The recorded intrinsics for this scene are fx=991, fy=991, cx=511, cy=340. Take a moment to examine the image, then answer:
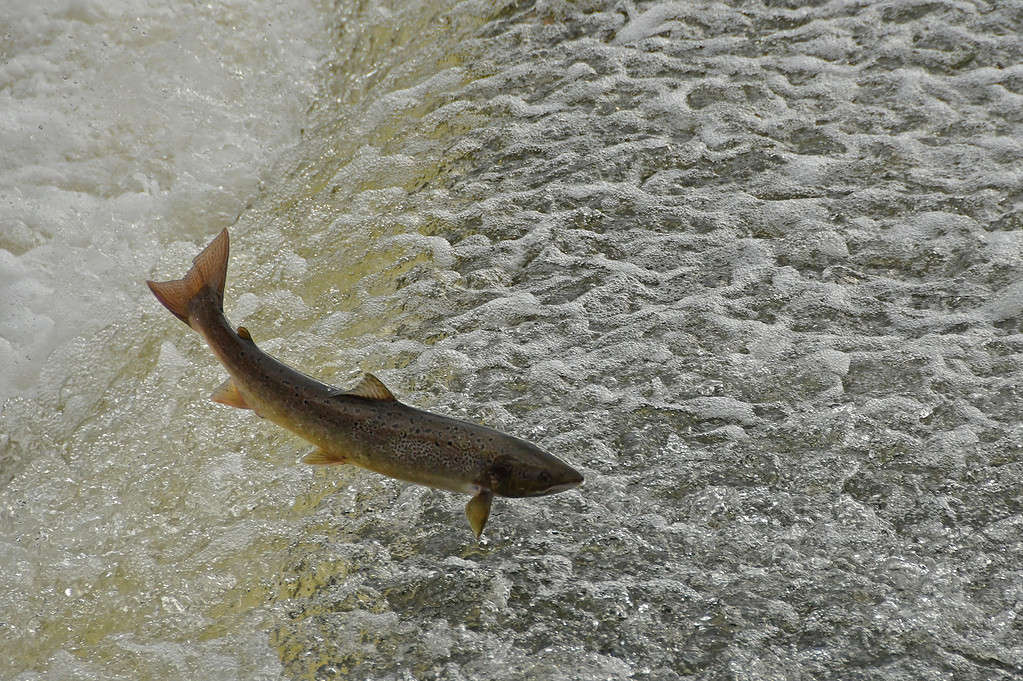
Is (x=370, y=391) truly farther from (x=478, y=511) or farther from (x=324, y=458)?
(x=478, y=511)

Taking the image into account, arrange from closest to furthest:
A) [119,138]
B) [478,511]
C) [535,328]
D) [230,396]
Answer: [478,511]
[230,396]
[535,328]
[119,138]

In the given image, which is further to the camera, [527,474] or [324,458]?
[324,458]

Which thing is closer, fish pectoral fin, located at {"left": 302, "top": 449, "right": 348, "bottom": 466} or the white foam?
fish pectoral fin, located at {"left": 302, "top": 449, "right": 348, "bottom": 466}

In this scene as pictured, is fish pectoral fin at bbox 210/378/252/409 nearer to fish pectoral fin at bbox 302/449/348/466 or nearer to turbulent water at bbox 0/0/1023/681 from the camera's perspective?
fish pectoral fin at bbox 302/449/348/466

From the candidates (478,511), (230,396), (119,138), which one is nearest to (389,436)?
(478,511)

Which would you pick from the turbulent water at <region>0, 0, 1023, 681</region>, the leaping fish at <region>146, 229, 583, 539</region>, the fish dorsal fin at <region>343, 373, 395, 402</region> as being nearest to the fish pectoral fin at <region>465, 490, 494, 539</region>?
the leaping fish at <region>146, 229, 583, 539</region>

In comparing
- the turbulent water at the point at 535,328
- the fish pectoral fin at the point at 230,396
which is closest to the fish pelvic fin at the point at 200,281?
the fish pectoral fin at the point at 230,396

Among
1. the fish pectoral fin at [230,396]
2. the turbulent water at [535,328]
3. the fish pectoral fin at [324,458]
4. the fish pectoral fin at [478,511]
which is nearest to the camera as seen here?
the fish pectoral fin at [478,511]

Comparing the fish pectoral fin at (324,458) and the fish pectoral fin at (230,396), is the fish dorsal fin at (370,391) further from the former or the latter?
the fish pectoral fin at (230,396)
